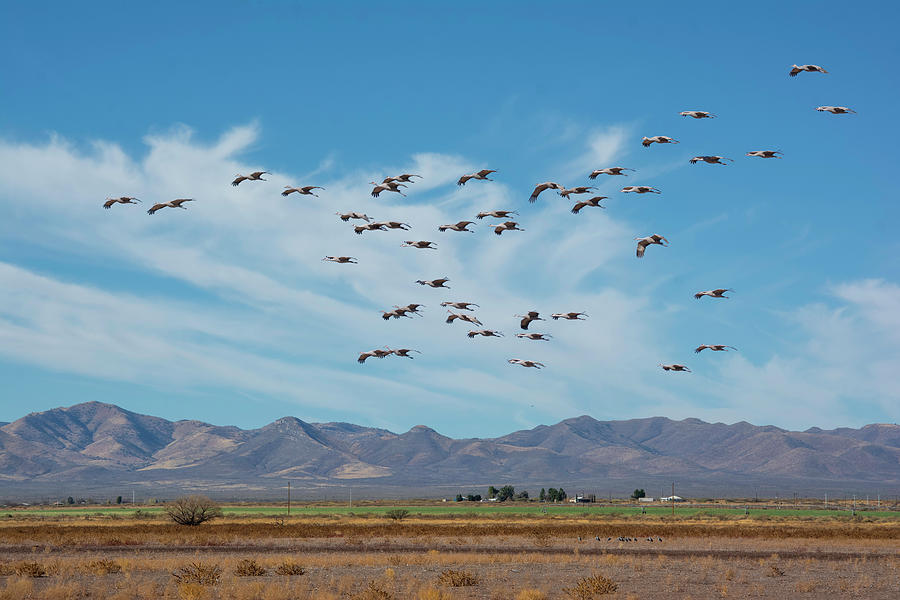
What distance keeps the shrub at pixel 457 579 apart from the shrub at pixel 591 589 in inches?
165

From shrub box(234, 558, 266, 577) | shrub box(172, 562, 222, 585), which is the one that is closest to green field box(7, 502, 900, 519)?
shrub box(234, 558, 266, 577)

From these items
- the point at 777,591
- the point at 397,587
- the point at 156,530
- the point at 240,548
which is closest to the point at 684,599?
the point at 777,591

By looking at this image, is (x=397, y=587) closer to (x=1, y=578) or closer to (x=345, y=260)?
(x=345, y=260)

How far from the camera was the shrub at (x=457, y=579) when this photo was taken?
1561 inches

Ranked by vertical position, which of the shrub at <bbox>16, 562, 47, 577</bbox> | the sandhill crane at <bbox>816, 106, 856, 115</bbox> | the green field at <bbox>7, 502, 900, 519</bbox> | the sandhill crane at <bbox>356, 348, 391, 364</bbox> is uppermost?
the sandhill crane at <bbox>816, 106, 856, 115</bbox>

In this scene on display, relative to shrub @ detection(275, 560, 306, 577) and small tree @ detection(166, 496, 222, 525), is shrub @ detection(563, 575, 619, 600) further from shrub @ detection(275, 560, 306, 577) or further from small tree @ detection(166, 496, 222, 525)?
small tree @ detection(166, 496, 222, 525)

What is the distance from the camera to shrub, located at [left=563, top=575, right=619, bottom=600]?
36125 mm

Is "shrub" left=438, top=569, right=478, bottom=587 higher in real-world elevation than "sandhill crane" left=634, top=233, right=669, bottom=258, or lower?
lower

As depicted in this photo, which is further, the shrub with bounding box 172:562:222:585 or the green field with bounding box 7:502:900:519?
the green field with bounding box 7:502:900:519

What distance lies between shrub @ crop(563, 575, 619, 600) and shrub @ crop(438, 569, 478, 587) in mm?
4191

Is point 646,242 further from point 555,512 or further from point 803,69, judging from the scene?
point 555,512

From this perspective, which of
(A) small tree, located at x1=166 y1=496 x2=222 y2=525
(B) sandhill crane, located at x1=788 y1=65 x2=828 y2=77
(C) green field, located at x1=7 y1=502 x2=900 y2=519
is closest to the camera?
(B) sandhill crane, located at x1=788 y1=65 x2=828 y2=77

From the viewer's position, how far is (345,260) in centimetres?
4553

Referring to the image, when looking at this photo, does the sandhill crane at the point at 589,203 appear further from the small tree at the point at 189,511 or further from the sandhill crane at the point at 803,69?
the small tree at the point at 189,511
